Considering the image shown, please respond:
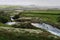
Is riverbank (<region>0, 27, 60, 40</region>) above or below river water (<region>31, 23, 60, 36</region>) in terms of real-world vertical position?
above

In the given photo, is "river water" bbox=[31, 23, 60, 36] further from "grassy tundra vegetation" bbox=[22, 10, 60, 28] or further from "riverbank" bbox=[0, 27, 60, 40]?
"riverbank" bbox=[0, 27, 60, 40]

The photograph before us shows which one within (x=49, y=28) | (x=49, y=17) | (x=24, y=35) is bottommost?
(x=49, y=17)

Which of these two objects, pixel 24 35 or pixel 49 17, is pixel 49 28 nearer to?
pixel 24 35

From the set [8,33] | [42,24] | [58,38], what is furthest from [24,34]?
[42,24]

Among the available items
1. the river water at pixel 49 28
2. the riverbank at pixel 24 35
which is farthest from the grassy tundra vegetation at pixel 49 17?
the riverbank at pixel 24 35

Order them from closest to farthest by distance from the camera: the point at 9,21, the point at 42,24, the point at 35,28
Answer: the point at 35,28, the point at 42,24, the point at 9,21

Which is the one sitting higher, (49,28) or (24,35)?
(24,35)

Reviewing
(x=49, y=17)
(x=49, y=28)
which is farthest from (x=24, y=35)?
(x=49, y=17)

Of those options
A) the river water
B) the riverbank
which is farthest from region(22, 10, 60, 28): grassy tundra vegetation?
the riverbank

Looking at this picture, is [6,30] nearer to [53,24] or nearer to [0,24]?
[0,24]

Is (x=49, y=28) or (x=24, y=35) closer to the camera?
(x=24, y=35)

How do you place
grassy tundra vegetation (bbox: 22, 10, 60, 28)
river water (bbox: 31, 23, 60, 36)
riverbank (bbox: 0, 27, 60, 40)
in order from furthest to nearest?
1. grassy tundra vegetation (bbox: 22, 10, 60, 28)
2. river water (bbox: 31, 23, 60, 36)
3. riverbank (bbox: 0, 27, 60, 40)
